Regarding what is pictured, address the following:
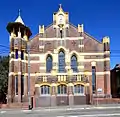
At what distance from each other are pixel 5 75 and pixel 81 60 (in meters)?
16.4

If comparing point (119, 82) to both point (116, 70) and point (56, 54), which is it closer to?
point (116, 70)

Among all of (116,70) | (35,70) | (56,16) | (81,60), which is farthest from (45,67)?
(116,70)

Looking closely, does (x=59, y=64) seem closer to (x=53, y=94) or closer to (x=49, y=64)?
(x=49, y=64)

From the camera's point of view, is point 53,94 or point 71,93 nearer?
point 53,94

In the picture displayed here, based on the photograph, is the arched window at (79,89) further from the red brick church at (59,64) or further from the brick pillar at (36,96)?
the brick pillar at (36,96)

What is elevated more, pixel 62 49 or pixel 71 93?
pixel 62 49

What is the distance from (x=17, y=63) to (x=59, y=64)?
7.41 metres

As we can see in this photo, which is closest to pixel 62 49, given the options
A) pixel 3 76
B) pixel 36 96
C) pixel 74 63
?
pixel 74 63

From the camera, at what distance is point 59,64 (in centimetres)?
5056

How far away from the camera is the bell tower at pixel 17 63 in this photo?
157ft

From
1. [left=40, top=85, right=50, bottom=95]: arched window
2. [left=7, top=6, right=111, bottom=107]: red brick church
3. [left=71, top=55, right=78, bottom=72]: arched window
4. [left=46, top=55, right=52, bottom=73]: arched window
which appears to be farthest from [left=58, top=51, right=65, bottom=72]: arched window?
[left=40, top=85, right=50, bottom=95]: arched window

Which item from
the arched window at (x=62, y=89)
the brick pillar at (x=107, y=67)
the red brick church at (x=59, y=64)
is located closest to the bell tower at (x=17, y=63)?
the red brick church at (x=59, y=64)

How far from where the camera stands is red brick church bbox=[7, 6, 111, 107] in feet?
153

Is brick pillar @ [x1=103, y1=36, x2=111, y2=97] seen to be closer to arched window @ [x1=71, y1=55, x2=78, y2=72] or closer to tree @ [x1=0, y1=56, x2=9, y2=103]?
arched window @ [x1=71, y1=55, x2=78, y2=72]
